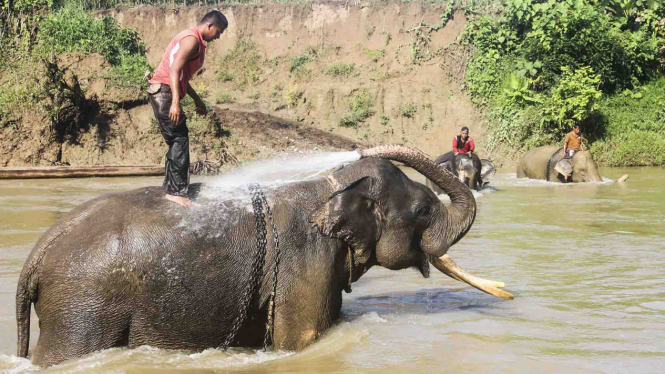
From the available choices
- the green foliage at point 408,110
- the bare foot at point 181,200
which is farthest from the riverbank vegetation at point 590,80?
the bare foot at point 181,200

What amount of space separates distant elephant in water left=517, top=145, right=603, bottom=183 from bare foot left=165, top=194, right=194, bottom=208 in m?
16.0

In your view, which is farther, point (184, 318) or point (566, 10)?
point (566, 10)

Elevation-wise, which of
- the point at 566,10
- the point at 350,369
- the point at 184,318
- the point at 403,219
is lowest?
the point at 350,369

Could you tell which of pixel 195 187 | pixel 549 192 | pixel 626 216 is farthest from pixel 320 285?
pixel 549 192

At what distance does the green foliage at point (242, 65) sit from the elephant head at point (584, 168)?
1610 centimetres

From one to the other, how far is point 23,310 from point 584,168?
16965 millimetres

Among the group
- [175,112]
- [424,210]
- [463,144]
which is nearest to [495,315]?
[424,210]

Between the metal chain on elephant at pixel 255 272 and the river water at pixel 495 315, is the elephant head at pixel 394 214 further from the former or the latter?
the river water at pixel 495 315

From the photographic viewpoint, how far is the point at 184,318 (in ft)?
16.1

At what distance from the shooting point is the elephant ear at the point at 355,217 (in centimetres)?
512

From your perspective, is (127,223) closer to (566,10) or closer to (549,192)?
(549,192)

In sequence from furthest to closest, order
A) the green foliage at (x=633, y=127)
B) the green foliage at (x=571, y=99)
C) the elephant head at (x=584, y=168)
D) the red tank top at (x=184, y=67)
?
the green foliage at (x=633, y=127), the green foliage at (x=571, y=99), the elephant head at (x=584, y=168), the red tank top at (x=184, y=67)

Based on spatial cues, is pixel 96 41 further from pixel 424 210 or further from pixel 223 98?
pixel 424 210

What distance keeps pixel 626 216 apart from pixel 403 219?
824 cm
